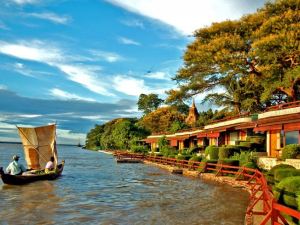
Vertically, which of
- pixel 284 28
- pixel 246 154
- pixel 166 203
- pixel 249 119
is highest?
pixel 284 28

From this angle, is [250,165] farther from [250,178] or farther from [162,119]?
[162,119]

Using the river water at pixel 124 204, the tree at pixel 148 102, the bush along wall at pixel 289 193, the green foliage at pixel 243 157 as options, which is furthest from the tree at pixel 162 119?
the bush along wall at pixel 289 193

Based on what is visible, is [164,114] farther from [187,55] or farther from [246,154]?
[246,154]

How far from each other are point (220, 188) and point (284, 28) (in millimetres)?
17613

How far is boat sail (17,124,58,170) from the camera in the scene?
118 feet

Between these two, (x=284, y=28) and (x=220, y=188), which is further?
(x=284, y=28)

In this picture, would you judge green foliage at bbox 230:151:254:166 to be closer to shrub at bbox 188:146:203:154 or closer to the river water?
the river water

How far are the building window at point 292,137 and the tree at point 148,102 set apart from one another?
10101 centimetres

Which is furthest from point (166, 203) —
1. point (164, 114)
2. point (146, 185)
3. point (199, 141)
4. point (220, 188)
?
point (164, 114)

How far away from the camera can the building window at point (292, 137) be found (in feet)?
97.2

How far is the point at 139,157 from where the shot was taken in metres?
71.3

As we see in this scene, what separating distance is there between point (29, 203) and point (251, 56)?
27355mm

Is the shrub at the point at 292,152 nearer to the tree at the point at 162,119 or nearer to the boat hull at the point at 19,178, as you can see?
the boat hull at the point at 19,178

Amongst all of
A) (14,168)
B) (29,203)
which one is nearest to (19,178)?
(14,168)
